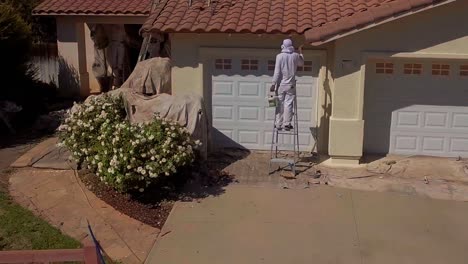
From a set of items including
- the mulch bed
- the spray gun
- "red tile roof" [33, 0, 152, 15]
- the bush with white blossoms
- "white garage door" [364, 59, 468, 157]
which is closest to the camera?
the bush with white blossoms

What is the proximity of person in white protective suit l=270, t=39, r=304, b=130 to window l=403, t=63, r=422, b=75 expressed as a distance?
2026 millimetres

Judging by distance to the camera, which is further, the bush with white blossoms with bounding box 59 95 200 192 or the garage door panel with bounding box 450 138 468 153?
the garage door panel with bounding box 450 138 468 153

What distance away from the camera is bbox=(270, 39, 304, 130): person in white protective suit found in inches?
433

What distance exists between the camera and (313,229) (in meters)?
8.98

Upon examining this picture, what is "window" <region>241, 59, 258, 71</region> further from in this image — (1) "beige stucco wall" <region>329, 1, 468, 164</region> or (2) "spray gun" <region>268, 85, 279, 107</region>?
(1) "beige stucco wall" <region>329, 1, 468, 164</region>

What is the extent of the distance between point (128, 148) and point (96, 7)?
9046 mm

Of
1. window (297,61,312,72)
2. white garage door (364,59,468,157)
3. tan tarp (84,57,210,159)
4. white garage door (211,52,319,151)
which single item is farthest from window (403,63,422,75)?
tan tarp (84,57,210,159)

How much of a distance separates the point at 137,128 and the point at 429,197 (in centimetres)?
489

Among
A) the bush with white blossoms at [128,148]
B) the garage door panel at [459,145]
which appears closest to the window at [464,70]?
the garage door panel at [459,145]

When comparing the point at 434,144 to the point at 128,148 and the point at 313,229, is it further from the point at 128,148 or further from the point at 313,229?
the point at 128,148

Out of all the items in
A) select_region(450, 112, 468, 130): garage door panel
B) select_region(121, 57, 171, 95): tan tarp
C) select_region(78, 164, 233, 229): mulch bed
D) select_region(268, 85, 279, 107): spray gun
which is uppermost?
select_region(121, 57, 171, 95): tan tarp

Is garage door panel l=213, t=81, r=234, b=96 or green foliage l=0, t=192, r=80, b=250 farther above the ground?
garage door panel l=213, t=81, r=234, b=96

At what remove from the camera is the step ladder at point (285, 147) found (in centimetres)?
1141

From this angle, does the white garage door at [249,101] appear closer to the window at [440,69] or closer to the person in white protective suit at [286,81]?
the person in white protective suit at [286,81]
